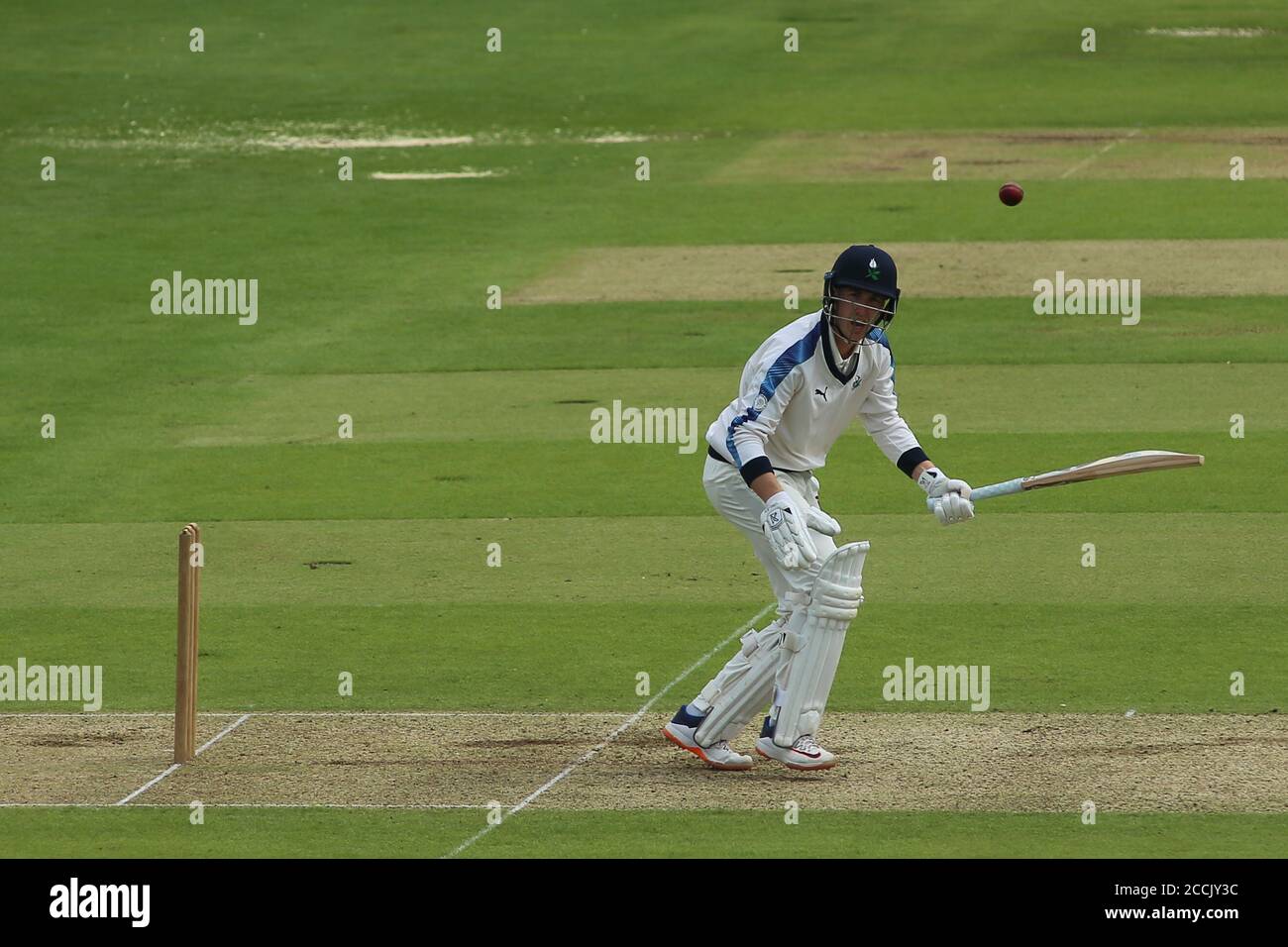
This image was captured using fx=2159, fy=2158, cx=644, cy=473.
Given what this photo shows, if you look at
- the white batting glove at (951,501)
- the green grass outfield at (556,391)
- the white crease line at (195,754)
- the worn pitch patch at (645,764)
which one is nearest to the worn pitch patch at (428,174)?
the green grass outfield at (556,391)

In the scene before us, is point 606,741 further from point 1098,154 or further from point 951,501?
point 1098,154

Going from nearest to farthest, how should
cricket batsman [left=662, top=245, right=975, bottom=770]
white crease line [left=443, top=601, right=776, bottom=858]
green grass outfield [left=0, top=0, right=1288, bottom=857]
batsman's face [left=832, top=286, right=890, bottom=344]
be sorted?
white crease line [left=443, top=601, right=776, bottom=858], cricket batsman [left=662, top=245, right=975, bottom=770], batsman's face [left=832, top=286, right=890, bottom=344], green grass outfield [left=0, top=0, right=1288, bottom=857]

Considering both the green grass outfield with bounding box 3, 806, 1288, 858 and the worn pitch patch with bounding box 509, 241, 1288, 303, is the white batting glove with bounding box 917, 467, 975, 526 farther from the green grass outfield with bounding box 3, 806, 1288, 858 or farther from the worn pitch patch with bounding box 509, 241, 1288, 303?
the worn pitch patch with bounding box 509, 241, 1288, 303

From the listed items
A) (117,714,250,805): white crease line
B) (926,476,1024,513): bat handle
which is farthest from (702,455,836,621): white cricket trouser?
(117,714,250,805): white crease line

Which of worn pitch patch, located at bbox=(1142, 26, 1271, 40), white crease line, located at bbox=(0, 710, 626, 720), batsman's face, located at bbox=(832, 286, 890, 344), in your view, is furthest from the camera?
worn pitch patch, located at bbox=(1142, 26, 1271, 40)

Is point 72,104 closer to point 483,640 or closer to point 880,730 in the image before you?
point 483,640
